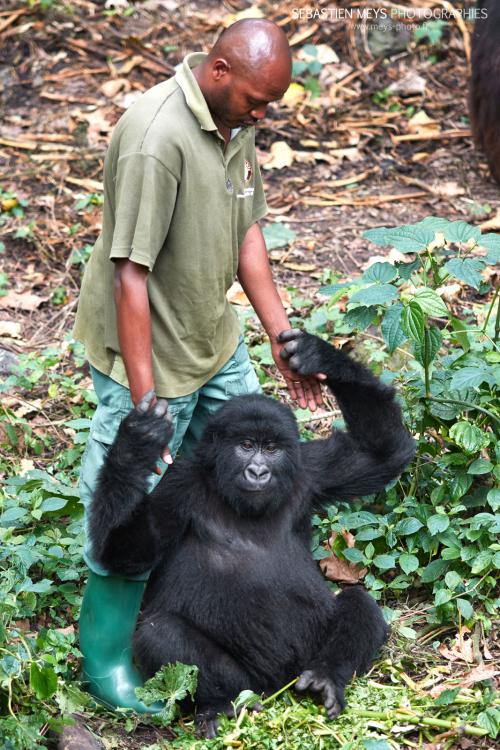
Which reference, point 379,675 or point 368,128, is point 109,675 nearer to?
point 379,675

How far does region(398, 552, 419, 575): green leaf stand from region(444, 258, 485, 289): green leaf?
126 cm

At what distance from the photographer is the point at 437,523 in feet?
15.2

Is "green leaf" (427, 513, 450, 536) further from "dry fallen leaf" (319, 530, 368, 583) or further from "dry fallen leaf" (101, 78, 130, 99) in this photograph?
"dry fallen leaf" (101, 78, 130, 99)

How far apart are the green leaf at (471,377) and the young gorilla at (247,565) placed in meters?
0.33

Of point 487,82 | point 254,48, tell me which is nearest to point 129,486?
point 254,48

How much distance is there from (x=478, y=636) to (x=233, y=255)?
1948 millimetres

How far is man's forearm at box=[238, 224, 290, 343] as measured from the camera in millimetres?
4688

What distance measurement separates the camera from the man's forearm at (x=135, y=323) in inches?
153

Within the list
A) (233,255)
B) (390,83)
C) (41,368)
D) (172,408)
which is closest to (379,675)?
(172,408)

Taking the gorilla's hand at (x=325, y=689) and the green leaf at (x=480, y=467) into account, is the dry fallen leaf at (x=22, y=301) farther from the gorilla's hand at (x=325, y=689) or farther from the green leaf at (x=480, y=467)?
the gorilla's hand at (x=325, y=689)

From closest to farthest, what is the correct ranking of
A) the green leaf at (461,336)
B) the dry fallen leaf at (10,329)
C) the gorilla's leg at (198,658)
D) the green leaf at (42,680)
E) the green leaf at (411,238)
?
the green leaf at (42,680) < the gorilla's leg at (198,658) < the green leaf at (411,238) < the green leaf at (461,336) < the dry fallen leaf at (10,329)

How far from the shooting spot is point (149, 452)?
389 centimetres

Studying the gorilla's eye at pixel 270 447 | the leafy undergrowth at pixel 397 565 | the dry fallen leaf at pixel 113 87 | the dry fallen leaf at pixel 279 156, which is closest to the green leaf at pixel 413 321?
the leafy undergrowth at pixel 397 565

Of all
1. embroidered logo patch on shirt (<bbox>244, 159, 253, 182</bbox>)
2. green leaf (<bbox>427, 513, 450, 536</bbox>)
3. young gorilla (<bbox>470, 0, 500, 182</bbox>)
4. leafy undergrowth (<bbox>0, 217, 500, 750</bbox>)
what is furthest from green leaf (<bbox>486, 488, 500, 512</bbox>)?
young gorilla (<bbox>470, 0, 500, 182</bbox>)
